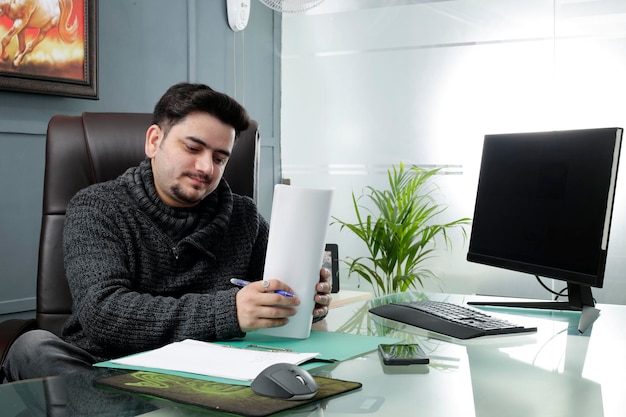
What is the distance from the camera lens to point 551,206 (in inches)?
68.1

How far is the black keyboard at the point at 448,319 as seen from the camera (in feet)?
4.74

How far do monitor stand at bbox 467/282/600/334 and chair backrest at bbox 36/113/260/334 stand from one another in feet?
3.31

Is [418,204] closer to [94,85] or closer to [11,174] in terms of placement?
[94,85]

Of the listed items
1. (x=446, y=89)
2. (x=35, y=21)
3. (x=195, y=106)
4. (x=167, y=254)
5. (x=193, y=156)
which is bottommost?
(x=167, y=254)

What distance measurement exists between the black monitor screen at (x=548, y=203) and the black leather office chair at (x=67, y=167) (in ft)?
3.10

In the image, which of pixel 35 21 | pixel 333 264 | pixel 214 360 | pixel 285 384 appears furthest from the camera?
pixel 333 264

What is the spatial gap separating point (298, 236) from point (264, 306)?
145 mm

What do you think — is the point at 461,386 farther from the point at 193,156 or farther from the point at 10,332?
the point at 10,332

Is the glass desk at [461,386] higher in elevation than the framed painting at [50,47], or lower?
lower

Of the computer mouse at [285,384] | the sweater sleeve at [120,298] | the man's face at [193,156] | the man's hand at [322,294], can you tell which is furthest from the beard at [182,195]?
the computer mouse at [285,384]

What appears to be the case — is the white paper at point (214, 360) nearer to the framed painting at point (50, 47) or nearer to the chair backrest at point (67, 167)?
the chair backrest at point (67, 167)

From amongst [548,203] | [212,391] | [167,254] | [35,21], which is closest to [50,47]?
[35,21]

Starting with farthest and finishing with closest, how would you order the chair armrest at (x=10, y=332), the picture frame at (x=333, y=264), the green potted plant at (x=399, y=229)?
the green potted plant at (x=399, y=229) < the picture frame at (x=333, y=264) < the chair armrest at (x=10, y=332)

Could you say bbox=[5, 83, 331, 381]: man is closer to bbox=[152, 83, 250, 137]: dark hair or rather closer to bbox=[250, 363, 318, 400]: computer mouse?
bbox=[152, 83, 250, 137]: dark hair
